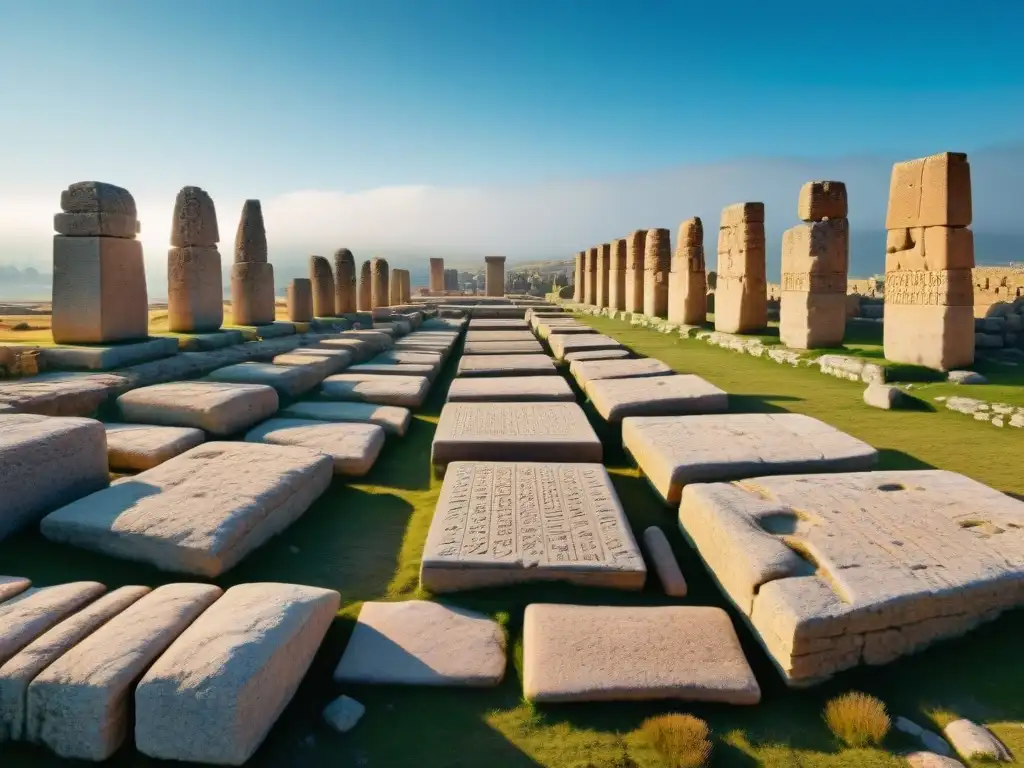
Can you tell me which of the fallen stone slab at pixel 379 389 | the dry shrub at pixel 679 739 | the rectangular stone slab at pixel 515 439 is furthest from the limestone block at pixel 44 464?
the dry shrub at pixel 679 739

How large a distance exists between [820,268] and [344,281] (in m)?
9.89

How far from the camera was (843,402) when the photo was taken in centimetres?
645

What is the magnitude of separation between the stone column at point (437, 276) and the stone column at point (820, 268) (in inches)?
941

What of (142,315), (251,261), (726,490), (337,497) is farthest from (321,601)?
(251,261)

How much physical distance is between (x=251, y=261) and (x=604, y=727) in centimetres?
1044

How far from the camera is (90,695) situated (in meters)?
1.85

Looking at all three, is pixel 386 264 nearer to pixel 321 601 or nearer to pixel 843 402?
pixel 843 402

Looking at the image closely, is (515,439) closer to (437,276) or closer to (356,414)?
(356,414)

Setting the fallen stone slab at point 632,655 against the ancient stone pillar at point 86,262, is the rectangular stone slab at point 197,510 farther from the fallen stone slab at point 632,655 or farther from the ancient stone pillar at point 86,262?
the ancient stone pillar at point 86,262

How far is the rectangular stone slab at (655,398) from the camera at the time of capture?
518 cm

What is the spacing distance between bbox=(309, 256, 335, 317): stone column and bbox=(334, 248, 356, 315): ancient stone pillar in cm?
66

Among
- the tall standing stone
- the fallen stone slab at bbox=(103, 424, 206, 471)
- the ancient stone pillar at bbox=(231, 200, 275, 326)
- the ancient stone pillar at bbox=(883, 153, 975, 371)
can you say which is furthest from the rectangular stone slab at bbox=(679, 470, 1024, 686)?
the tall standing stone

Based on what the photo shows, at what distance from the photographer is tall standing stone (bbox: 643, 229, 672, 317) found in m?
15.8

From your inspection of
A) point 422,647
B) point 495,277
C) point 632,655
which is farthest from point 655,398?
point 495,277
